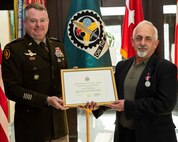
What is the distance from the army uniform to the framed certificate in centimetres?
14

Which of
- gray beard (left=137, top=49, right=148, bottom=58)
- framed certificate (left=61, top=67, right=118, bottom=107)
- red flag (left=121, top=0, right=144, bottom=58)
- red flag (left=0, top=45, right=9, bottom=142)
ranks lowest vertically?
red flag (left=0, top=45, right=9, bottom=142)

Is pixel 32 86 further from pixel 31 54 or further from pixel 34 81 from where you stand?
pixel 31 54

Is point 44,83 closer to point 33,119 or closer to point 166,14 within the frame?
point 33,119

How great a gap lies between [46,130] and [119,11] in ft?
9.51

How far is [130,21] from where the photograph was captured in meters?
4.12

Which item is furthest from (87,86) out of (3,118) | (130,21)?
(130,21)

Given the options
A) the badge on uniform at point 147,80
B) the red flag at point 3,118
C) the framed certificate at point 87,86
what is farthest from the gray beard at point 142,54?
the red flag at point 3,118

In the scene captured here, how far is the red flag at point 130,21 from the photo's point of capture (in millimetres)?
4121

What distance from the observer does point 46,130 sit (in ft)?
7.93

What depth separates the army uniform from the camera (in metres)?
2.31

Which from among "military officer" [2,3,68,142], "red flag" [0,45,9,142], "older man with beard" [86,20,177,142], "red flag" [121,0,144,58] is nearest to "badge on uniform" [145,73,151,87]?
"older man with beard" [86,20,177,142]

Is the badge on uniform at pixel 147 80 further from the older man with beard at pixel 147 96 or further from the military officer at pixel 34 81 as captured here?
the military officer at pixel 34 81

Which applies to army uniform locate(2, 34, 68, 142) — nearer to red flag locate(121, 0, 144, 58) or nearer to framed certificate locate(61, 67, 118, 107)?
framed certificate locate(61, 67, 118, 107)

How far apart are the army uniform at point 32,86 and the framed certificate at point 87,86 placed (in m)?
0.14
